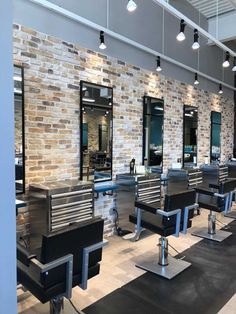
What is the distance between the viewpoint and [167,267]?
9.45ft

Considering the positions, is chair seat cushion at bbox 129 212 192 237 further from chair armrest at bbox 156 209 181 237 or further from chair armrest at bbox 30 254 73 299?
chair armrest at bbox 30 254 73 299

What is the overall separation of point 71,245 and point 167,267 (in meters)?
1.60

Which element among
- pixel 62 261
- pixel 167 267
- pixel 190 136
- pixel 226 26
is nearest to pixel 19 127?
pixel 62 261

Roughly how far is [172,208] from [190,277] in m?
0.73

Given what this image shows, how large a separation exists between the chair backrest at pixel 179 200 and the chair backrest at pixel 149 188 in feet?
3.57

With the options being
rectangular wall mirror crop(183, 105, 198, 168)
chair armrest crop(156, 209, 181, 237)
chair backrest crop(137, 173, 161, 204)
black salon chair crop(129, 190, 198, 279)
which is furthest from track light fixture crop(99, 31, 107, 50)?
rectangular wall mirror crop(183, 105, 198, 168)

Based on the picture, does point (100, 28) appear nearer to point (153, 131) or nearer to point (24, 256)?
point (153, 131)

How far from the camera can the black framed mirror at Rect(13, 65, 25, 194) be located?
2.66 meters

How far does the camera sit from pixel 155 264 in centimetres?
295

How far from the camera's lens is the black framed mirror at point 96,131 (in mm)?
3385

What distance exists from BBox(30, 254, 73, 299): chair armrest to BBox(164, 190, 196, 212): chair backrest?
1.21 meters

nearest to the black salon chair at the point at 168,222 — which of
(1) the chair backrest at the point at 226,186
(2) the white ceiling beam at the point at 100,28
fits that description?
(1) the chair backrest at the point at 226,186

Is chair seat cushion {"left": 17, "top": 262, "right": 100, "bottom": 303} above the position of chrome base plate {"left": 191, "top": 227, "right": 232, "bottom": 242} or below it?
above

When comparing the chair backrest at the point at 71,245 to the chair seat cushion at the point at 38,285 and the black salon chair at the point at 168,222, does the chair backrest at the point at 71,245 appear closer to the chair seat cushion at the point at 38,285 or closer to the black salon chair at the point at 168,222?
the chair seat cushion at the point at 38,285
